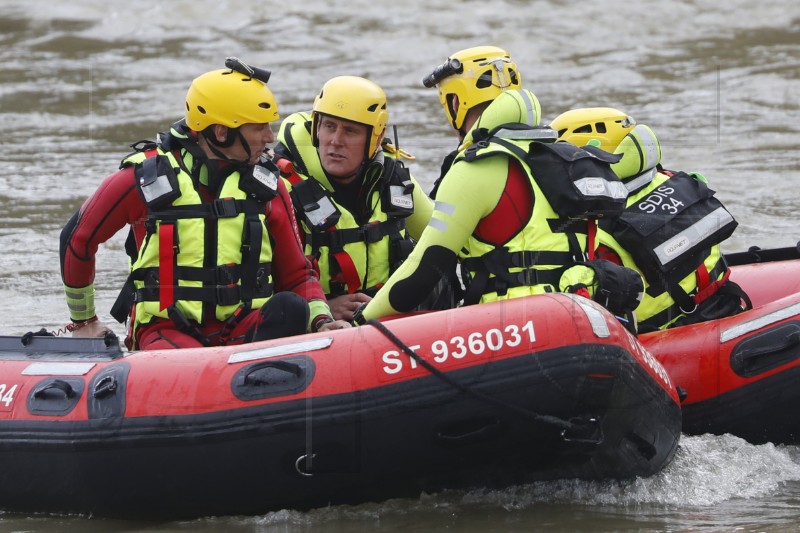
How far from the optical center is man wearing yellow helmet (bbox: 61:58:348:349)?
196 inches

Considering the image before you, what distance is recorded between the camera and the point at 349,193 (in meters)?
5.80

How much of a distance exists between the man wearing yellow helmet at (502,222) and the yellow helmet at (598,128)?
102cm

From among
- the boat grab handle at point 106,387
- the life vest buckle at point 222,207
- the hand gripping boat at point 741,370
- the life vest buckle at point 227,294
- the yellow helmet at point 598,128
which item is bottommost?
the hand gripping boat at point 741,370

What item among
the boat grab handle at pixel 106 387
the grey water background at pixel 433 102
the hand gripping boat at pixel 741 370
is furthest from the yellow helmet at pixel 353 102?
the grey water background at pixel 433 102

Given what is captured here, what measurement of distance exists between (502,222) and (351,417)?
845 millimetres

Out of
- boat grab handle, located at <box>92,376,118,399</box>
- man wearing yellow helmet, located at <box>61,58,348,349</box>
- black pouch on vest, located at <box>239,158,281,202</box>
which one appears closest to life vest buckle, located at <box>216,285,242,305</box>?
man wearing yellow helmet, located at <box>61,58,348,349</box>

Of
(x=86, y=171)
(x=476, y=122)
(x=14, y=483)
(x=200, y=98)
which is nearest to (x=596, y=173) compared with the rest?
(x=476, y=122)

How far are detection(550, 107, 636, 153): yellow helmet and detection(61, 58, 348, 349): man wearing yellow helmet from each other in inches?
53.5

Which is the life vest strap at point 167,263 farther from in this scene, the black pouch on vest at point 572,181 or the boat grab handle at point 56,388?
the black pouch on vest at point 572,181

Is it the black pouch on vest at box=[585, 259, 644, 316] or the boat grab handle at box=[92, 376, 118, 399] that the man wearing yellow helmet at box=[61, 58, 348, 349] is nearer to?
the boat grab handle at box=[92, 376, 118, 399]

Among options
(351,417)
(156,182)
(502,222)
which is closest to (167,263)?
(156,182)

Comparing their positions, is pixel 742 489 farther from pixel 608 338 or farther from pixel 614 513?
pixel 608 338

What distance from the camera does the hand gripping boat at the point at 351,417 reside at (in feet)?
14.3

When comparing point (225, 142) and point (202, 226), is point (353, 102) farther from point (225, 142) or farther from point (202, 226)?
point (202, 226)
